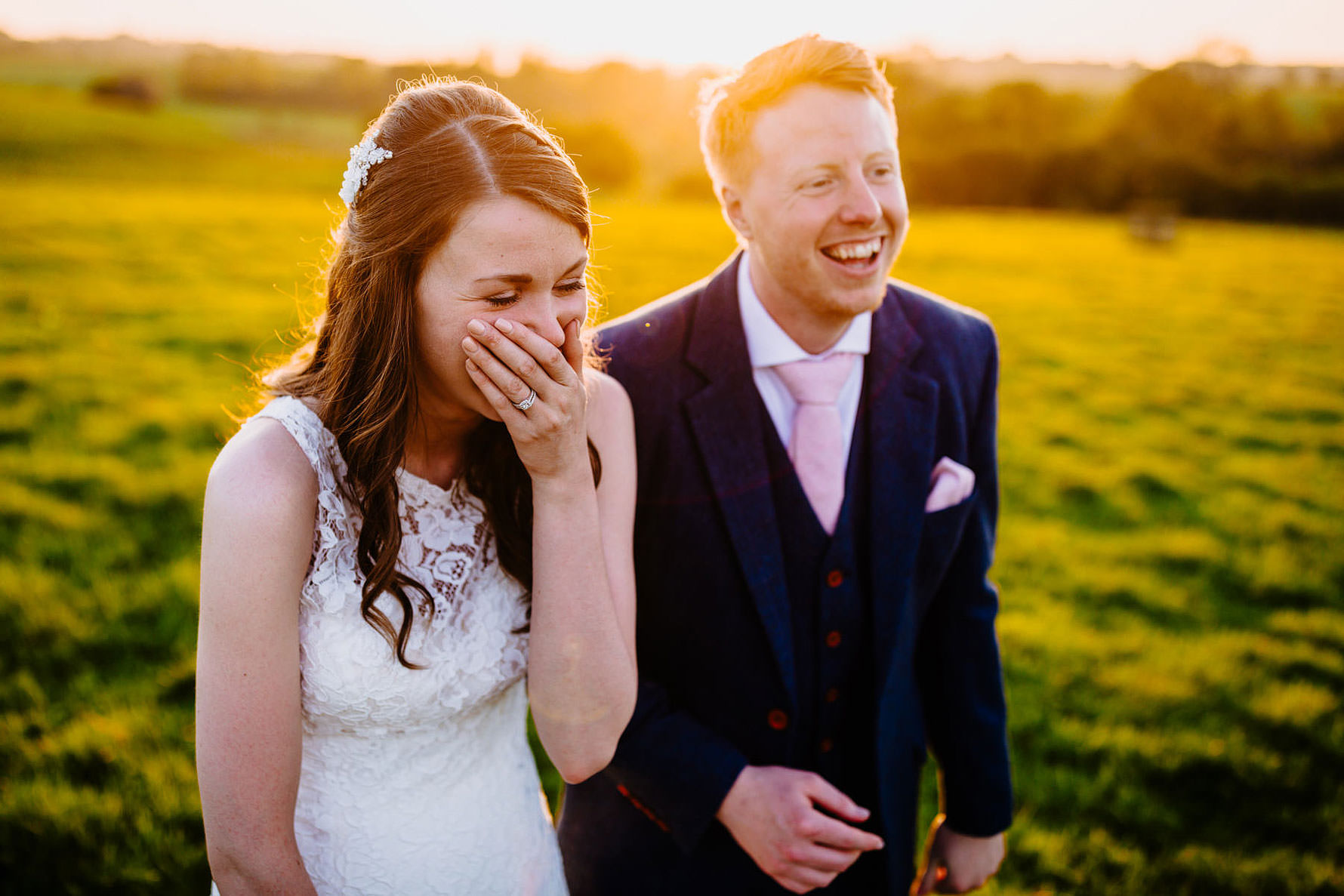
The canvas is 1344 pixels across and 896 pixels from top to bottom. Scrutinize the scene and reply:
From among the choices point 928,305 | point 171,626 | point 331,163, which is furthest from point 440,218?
point 331,163

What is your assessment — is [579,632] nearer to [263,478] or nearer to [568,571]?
[568,571]

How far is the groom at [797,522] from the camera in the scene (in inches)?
92.9

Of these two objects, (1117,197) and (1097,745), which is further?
(1117,197)

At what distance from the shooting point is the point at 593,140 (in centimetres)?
4391

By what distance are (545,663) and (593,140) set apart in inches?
1786

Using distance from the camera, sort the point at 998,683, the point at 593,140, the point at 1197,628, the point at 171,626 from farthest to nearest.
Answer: the point at 593,140 < the point at 1197,628 < the point at 171,626 < the point at 998,683

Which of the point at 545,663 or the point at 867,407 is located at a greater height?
the point at 867,407

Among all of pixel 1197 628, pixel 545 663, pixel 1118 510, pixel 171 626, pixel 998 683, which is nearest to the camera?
pixel 545 663

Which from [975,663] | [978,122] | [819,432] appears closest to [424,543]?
[819,432]

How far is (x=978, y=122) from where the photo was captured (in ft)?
187

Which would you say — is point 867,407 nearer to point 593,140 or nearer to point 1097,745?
point 1097,745

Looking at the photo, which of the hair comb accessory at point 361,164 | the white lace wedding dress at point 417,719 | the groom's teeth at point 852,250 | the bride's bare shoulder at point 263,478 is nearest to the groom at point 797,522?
the groom's teeth at point 852,250

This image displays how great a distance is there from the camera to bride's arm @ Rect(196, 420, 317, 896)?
5.61ft

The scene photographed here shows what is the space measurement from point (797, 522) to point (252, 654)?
143cm
